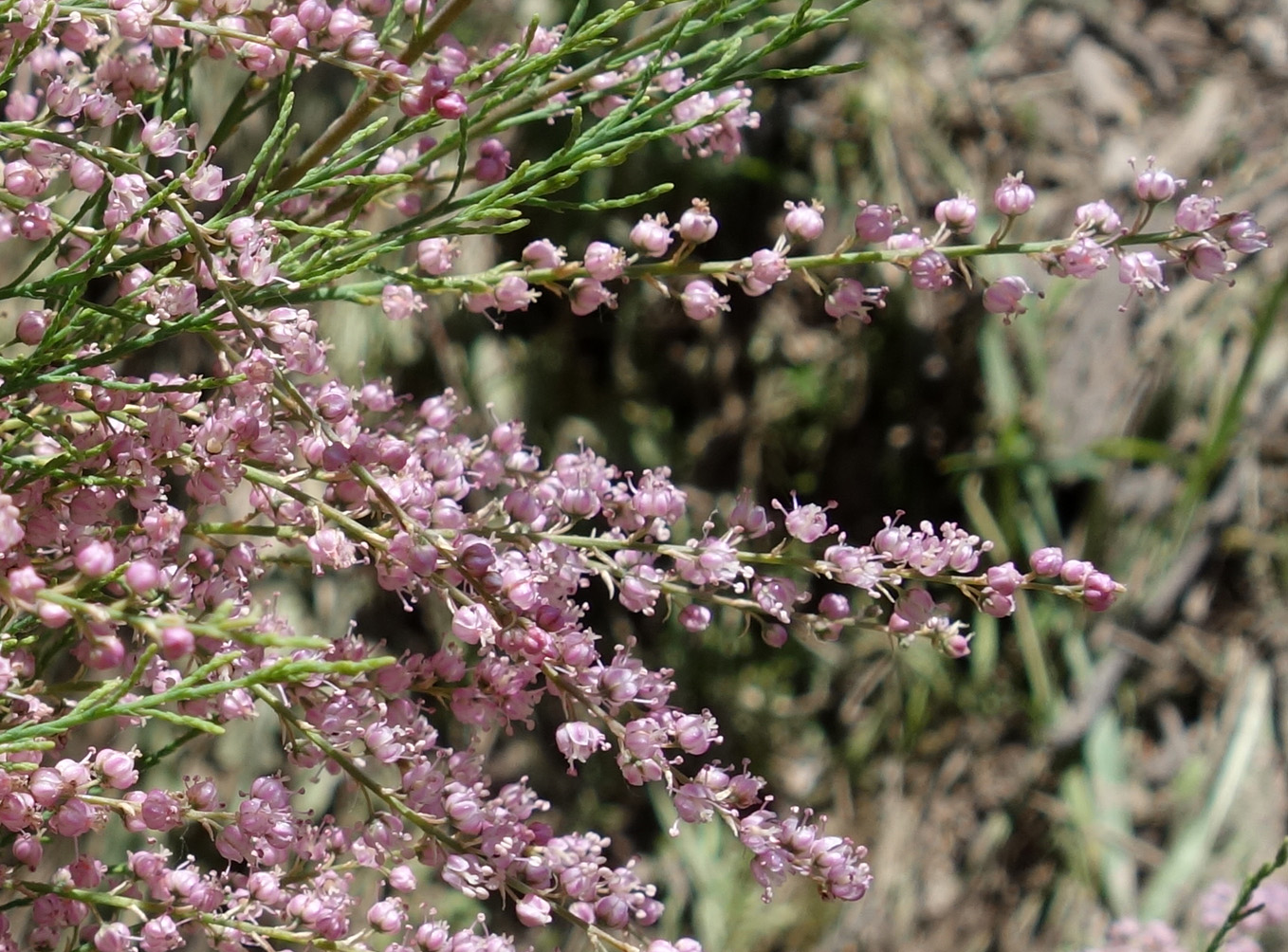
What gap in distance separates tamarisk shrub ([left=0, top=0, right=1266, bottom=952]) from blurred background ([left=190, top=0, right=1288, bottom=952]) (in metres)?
1.23

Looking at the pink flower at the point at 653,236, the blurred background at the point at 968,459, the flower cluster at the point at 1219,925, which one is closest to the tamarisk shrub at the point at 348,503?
the pink flower at the point at 653,236

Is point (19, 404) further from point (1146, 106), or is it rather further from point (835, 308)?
point (1146, 106)

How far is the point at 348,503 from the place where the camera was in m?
0.61

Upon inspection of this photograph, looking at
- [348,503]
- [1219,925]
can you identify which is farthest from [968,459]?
[348,503]

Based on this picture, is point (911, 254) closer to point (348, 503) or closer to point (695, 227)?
point (695, 227)

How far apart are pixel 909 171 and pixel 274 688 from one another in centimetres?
178

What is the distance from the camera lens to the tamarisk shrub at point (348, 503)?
1.80ft

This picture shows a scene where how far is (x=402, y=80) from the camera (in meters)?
0.57

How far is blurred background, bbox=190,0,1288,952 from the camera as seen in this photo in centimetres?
196

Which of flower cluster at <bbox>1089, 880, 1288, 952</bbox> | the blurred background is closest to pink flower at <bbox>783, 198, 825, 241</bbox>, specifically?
flower cluster at <bbox>1089, 880, 1288, 952</bbox>

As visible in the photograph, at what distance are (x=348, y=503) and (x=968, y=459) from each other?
1.51 m

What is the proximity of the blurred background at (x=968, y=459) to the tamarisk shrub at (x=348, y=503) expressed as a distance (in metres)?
1.23

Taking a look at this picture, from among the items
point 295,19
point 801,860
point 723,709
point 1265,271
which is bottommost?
point 723,709

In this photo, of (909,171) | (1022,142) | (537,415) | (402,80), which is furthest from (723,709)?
(402,80)
